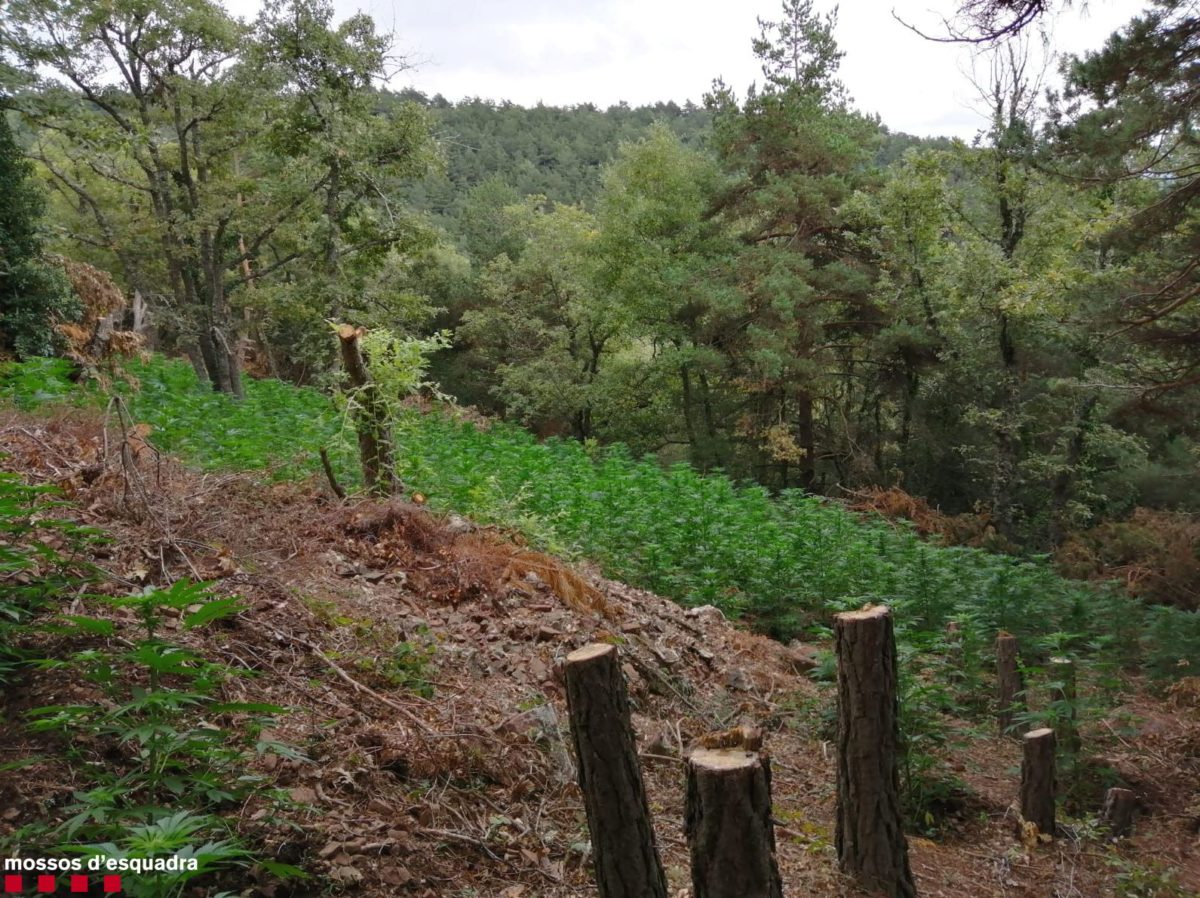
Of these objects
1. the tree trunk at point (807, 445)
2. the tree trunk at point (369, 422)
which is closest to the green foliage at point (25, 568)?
the tree trunk at point (369, 422)

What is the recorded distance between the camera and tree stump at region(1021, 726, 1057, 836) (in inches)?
167

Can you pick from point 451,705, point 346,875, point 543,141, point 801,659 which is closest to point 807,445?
point 801,659

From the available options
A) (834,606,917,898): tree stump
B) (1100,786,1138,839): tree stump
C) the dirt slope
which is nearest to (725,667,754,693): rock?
the dirt slope

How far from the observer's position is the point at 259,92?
13.6 m

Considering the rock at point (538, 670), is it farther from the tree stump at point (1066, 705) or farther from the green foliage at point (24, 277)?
the green foliage at point (24, 277)

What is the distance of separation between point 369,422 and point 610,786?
4.28 metres

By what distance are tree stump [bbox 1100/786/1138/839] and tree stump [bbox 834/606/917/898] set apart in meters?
2.03

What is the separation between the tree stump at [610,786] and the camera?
257cm

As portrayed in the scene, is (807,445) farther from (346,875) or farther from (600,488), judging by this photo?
(346,875)

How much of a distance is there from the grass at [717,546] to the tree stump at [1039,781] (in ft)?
3.55

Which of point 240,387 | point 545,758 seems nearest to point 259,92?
point 240,387

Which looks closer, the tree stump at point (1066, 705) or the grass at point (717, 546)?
the tree stump at point (1066, 705)

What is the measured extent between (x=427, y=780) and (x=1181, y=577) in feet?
40.2

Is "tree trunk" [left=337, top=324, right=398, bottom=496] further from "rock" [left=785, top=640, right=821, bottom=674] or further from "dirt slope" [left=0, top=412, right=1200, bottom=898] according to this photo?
"rock" [left=785, top=640, right=821, bottom=674]
